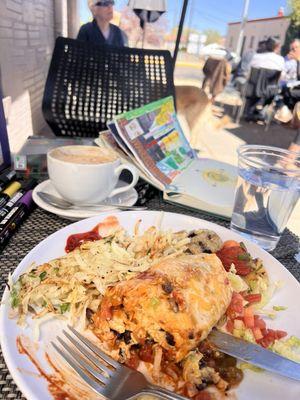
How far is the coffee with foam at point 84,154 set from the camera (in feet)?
3.63

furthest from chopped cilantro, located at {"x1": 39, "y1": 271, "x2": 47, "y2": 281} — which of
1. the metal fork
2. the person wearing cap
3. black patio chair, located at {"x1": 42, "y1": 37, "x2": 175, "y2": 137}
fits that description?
the person wearing cap

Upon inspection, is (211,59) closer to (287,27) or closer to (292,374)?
Result: (292,374)

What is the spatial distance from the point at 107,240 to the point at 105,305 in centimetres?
25

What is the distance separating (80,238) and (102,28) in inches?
116

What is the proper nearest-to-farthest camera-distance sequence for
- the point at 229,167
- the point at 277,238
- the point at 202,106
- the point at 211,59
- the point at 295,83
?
the point at 277,238 → the point at 229,167 → the point at 202,106 → the point at 295,83 → the point at 211,59

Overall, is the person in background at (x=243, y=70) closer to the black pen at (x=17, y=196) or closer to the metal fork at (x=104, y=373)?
the black pen at (x=17, y=196)

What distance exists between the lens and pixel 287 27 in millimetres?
17312

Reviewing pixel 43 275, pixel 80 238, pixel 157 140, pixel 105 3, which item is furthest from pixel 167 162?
pixel 105 3

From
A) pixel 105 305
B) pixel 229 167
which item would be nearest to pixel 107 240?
pixel 105 305

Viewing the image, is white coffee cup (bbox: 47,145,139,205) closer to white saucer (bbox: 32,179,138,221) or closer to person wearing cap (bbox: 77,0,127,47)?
white saucer (bbox: 32,179,138,221)

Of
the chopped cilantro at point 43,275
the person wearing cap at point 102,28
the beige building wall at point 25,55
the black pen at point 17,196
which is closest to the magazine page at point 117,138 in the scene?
the black pen at point 17,196

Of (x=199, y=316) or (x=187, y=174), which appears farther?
(x=187, y=174)

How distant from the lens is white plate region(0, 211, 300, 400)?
0.52m

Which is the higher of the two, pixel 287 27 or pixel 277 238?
pixel 287 27
